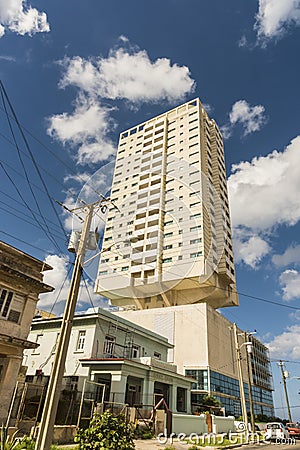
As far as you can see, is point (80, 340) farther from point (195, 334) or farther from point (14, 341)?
point (195, 334)

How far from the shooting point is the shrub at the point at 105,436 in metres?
8.16

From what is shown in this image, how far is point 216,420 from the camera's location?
78.6 feet

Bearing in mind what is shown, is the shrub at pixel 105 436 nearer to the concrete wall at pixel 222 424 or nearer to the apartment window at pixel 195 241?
the concrete wall at pixel 222 424

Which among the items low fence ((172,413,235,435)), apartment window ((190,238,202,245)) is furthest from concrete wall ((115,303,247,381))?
low fence ((172,413,235,435))

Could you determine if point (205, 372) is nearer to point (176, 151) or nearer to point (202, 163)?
point (202, 163)

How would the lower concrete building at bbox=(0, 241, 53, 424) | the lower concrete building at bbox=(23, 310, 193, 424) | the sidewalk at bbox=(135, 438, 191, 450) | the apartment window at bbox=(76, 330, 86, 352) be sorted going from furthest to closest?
1. the apartment window at bbox=(76, 330, 86, 352)
2. the lower concrete building at bbox=(23, 310, 193, 424)
3. the lower concrete building at bbox=(0, 241, 53, 424)
4. the sidewalk at bbox=(135, 438, 191, 450)

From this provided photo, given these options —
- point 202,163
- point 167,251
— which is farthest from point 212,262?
point 202,163

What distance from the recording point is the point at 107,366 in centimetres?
2136

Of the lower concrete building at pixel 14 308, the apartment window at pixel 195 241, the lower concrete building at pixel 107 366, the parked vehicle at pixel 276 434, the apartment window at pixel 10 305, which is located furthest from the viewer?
the apartment window at pixel 195 241

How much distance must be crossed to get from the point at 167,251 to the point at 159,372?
2755 centimetres

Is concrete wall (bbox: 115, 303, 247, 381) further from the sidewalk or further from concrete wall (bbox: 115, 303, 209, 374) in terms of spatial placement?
the sidewalk

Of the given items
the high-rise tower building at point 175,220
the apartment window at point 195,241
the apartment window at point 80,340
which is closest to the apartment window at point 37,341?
the apartment window at point 80,340

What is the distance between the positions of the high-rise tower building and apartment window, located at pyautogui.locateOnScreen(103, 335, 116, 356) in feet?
58.2

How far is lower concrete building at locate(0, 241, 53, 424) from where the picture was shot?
14.7m
